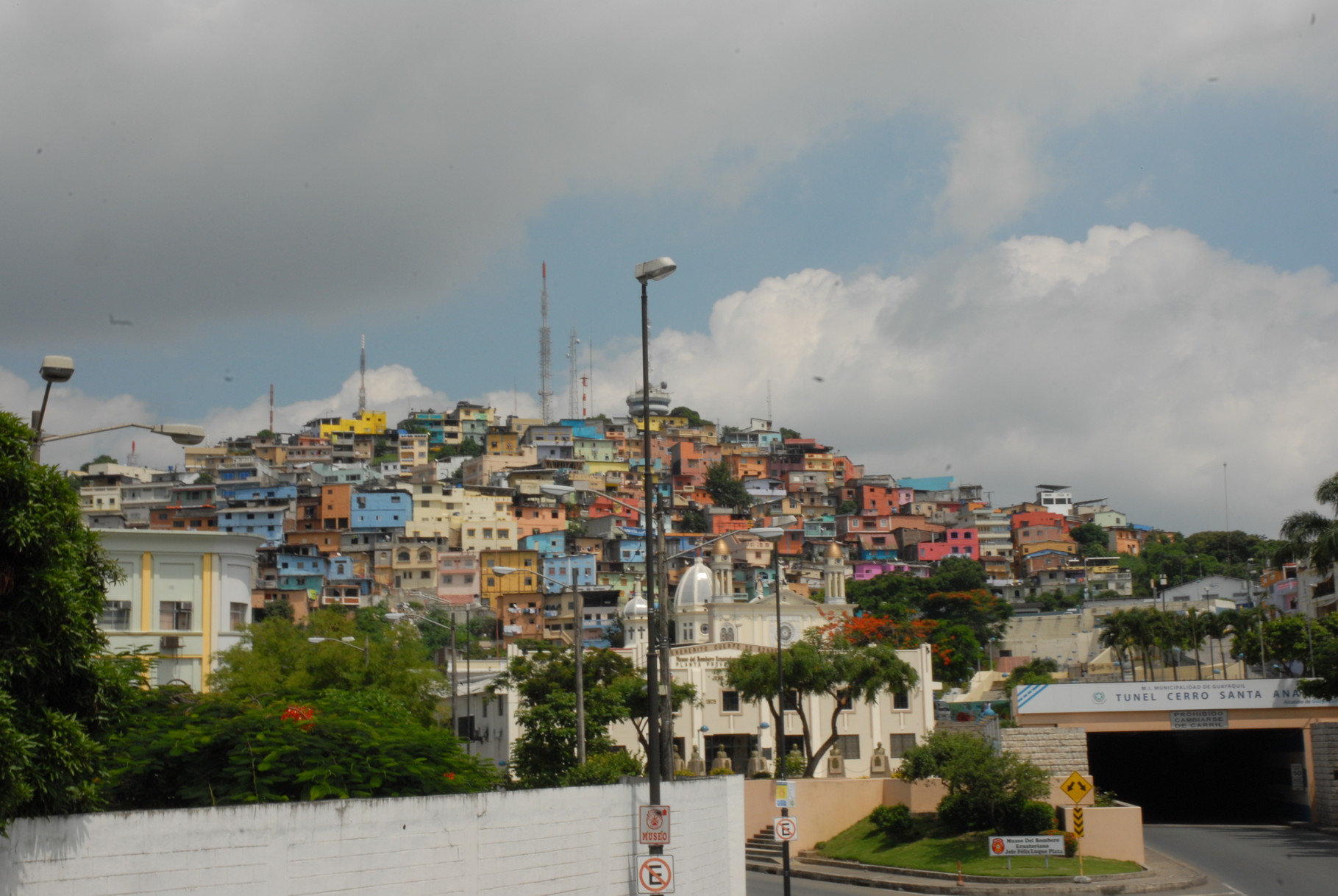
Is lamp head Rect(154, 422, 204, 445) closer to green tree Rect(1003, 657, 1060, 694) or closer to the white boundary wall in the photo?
the white boundary wall

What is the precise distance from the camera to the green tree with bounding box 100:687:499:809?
1586 cm

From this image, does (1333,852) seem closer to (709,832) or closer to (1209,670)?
(709,832)

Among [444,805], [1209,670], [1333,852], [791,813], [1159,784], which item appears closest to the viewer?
[444,805]

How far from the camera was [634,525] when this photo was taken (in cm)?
16488

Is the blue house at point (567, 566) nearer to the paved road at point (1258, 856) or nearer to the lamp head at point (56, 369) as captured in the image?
the paved road at point (1258, 856)

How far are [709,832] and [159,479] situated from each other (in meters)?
153

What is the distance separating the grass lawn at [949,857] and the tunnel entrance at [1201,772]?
1885 centimetres

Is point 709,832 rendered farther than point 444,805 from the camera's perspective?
Yes

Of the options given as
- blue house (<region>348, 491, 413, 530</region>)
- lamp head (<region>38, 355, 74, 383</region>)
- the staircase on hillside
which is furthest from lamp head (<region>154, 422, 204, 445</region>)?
blue house (<region>348, 491, 413, 530</region>)

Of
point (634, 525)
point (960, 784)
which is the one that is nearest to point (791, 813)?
point (960, 784)

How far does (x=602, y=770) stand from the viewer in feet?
123

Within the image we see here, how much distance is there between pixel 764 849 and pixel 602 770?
12.1 meters

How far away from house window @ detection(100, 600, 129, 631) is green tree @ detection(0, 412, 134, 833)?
28910 mm

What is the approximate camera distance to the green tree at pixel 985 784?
42688mm
